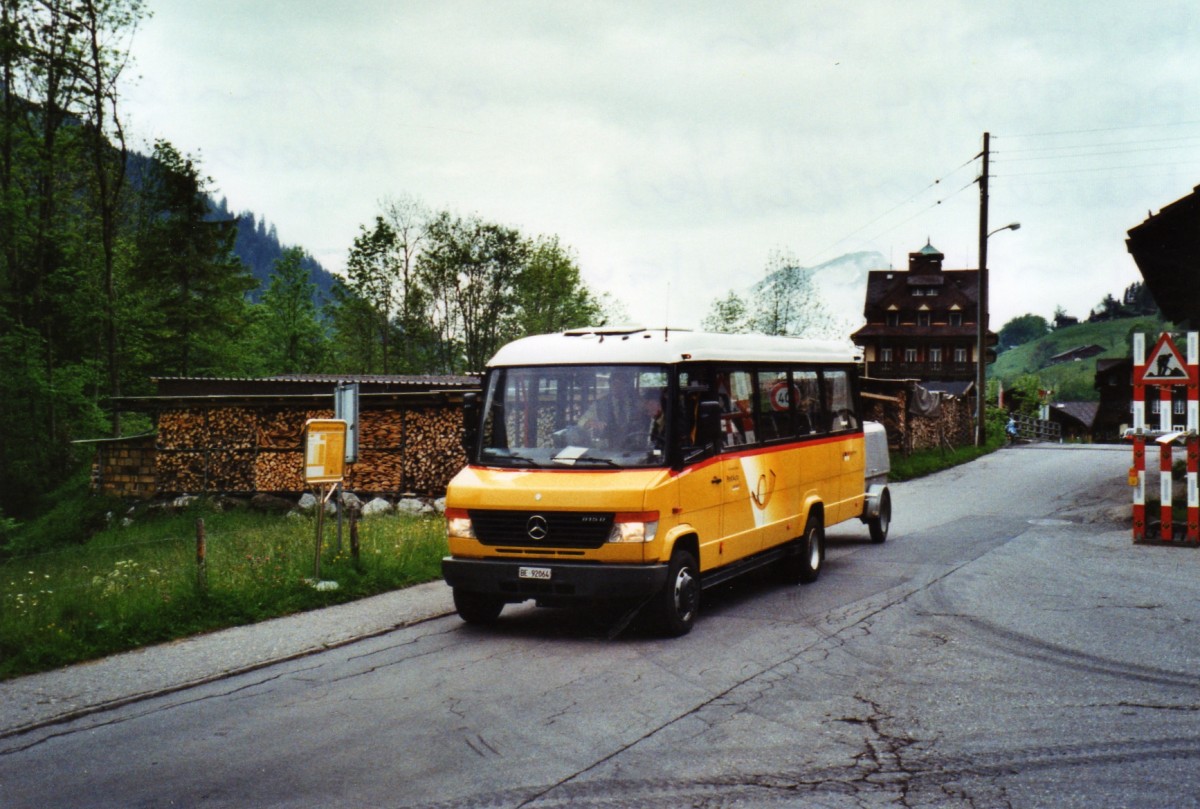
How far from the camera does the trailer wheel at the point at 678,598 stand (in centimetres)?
901

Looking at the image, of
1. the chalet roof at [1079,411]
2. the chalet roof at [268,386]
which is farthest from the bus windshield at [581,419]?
the chalet roof at [1079,411]

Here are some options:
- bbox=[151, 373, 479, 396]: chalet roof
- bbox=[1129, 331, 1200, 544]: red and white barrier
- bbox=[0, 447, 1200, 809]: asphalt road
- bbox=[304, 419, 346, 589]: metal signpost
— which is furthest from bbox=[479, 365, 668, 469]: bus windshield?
bbox=[151, 373, 479, 396]: chalet roof

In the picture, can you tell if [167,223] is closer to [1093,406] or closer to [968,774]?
[968,774]

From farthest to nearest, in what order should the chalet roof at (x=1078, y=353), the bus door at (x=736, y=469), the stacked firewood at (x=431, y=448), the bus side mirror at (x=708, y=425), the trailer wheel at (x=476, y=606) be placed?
1. the chalet roof at (x=1078, y=353)
2. the stacked firewood at (x=431, y=448)
3. the bus door at (x=736, y=469)
4. the trailer wheel at (x=476, y=606)
5. the bus side mirror at (x=708, y=425)

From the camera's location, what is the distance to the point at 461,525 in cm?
934

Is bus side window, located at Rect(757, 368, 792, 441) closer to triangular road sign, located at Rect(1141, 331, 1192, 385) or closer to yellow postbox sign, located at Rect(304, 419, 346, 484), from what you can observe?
yellow postbox sign, located at Rect(304, 419, 346, 484)

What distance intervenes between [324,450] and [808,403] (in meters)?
5.48

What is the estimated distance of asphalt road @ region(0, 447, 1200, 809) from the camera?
5.32 m

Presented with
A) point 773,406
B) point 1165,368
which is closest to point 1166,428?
point 1165,368

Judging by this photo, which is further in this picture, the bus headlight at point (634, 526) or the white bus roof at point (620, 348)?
the white bus roof at point (620, 348)

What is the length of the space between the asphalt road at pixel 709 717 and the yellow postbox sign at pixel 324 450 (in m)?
2.46

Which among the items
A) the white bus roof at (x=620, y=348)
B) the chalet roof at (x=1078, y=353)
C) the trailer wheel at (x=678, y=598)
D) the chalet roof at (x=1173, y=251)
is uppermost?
the chalet roof at (x=1078, y=353)

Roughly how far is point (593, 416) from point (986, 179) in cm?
3376

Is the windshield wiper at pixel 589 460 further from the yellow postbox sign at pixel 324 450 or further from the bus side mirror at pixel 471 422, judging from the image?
the yellow postbox sign at pixel 324 450
